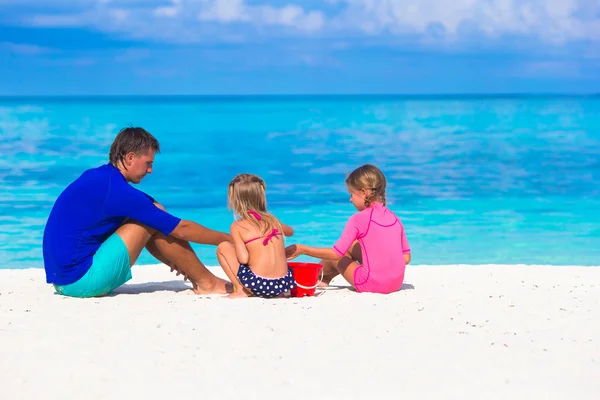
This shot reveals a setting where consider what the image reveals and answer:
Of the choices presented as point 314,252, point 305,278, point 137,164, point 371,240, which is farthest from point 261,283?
point 137,164

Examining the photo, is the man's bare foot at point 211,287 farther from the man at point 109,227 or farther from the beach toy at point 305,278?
the beach toy at point 305,278

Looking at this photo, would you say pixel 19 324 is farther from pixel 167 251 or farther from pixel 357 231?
pixel 357 231

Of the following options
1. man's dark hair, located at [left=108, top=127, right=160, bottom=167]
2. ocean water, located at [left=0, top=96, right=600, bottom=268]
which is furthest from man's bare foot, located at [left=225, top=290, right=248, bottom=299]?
ocean water, located at [left=0, top=96, right=600, bottom=268]

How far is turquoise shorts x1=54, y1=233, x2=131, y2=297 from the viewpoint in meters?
5.36

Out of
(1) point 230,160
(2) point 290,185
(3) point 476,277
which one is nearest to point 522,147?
(1) point 230,160

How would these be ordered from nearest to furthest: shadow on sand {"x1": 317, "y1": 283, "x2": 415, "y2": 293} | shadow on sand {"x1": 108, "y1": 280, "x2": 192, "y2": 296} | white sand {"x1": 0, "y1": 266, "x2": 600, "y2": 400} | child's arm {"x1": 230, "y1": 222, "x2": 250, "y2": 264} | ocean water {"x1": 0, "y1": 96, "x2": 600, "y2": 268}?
white sand {"x1": 0, "y1": 266, "x2": 600, "y2": 400} → child's arm {"x1": 230, "y1": 222, "x2": 250, "y2": 264} → shadow on sand {"x1": 108, "y1": 280, "x2": 192, "y2": 296} → shadow on sand {"x1": 317, "y1": 283, "x2": 415, "y2": 293} → ocean water {"x1": 0, "y1": 96, "x2": 600, "y2": 268}

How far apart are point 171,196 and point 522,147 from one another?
16718 millimetres

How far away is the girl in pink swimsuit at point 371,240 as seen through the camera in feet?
18.6

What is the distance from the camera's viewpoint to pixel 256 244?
5469mm

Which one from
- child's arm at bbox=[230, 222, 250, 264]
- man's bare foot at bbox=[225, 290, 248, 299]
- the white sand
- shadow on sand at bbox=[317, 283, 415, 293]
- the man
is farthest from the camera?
shadow on sand at bbox=[317, 283, 415, 293]

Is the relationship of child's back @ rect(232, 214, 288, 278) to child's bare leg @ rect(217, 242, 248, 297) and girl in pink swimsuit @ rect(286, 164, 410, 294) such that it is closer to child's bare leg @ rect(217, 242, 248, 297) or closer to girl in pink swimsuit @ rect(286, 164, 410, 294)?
child's bare leg @ rect(217, 242, 248, 297)

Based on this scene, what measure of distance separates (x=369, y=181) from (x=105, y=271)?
1922 mm

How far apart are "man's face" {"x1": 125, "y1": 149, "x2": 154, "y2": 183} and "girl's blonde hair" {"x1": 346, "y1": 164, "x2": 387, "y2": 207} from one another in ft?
4.67

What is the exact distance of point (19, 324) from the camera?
4.76 m
